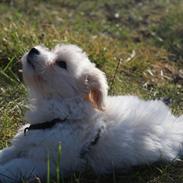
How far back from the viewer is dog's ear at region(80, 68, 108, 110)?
4035 mm

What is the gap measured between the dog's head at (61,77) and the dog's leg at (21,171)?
0.53m

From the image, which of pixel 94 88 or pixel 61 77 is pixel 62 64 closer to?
pixel 61 77

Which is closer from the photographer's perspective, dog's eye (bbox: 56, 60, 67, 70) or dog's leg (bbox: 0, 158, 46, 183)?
dog's leg (bbox: 0, 158, 46, 183)

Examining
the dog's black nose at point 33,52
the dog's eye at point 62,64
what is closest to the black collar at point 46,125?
the dog's eye at point 62,64

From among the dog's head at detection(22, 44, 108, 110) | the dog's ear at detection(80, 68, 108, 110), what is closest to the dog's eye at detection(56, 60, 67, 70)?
the dog's head at detection(22, 44, 108, 110)

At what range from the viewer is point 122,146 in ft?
12.9

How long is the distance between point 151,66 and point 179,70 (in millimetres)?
436

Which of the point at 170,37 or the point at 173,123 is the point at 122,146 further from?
the point at 170,37

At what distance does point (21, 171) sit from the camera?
152 inches

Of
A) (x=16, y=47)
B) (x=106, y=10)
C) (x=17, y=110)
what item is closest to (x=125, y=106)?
(x=17, y=110)

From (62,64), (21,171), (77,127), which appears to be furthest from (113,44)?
(21,171)

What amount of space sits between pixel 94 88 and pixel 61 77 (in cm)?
25

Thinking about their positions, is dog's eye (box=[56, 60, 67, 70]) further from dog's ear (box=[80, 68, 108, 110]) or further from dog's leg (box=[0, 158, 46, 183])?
dog's leg (box=[0, 158, 46, 183])

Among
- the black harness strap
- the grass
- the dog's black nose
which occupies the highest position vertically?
the dog's black nose
